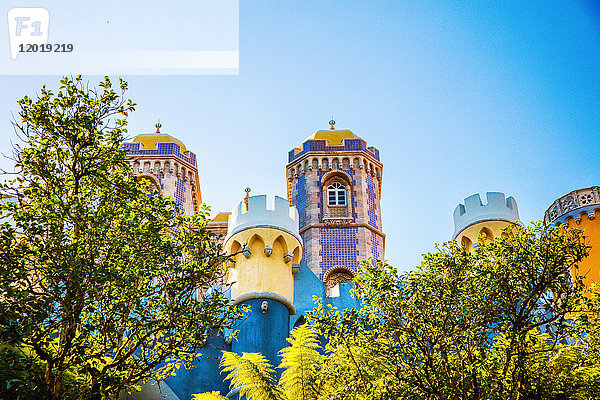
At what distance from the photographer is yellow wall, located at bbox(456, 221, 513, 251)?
19.2 m

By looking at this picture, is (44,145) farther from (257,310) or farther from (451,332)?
(257,310)

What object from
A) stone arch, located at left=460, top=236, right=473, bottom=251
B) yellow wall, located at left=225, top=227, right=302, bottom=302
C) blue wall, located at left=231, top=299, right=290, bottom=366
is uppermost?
stone arch, located at left=460, top=236, right=473, bottom=251

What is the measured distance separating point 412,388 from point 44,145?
5.98 metres

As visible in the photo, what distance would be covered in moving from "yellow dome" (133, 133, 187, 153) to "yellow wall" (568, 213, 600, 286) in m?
17.2

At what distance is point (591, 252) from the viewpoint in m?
19.7

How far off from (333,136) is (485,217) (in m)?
11.0

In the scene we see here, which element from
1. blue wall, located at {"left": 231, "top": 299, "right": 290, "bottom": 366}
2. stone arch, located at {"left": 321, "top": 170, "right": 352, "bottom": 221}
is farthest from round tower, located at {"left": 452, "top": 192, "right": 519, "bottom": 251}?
stone arch, located at {"left": 321, "top": 170, "right": 352, "bottom": 221}

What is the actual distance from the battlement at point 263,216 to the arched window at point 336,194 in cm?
903

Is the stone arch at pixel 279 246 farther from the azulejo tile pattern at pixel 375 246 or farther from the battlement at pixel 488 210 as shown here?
the azulejo tile pattern at pixel 375 246

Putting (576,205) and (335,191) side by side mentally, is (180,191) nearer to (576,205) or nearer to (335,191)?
(335,191)

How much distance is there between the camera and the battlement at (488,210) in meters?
19.4

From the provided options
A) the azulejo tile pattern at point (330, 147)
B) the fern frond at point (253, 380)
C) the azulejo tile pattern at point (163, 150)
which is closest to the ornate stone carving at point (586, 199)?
the azulejo tile pattern at point (330, 147)

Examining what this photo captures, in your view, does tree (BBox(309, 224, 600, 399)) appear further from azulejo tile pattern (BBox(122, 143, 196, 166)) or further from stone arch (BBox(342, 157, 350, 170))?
azulejo tile pattern (BBox(122, 143, 196, 166))

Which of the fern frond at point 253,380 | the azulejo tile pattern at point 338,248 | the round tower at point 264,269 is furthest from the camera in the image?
the azulejo tile pattern at point 338,248
